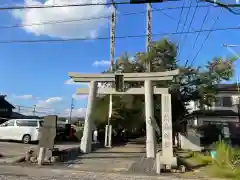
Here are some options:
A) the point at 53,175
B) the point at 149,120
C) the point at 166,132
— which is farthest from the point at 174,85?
the point at 53,175

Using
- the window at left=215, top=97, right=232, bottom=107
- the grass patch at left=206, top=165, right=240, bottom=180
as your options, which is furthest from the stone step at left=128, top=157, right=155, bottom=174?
the window at left=215, top=97, right=232, bottom=107

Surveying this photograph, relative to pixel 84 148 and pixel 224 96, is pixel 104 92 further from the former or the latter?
pixel 224 96

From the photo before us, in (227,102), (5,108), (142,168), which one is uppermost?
(227,102)

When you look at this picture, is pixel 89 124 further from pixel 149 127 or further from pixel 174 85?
pixel 174 85

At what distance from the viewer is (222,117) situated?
32.8 meters

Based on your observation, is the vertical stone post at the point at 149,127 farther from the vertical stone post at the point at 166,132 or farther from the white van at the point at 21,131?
the white van at the point at 21,131

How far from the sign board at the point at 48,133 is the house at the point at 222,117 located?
1407 centimetres

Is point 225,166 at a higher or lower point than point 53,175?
higher

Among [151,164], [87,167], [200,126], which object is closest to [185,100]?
[200,126]

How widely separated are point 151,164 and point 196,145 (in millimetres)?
9274

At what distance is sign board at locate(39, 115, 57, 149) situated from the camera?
1335 cm

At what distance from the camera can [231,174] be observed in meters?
10.4

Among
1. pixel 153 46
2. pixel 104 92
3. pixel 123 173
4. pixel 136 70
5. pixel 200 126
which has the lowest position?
pixel 123 173

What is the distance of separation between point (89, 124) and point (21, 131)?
6.47 m
